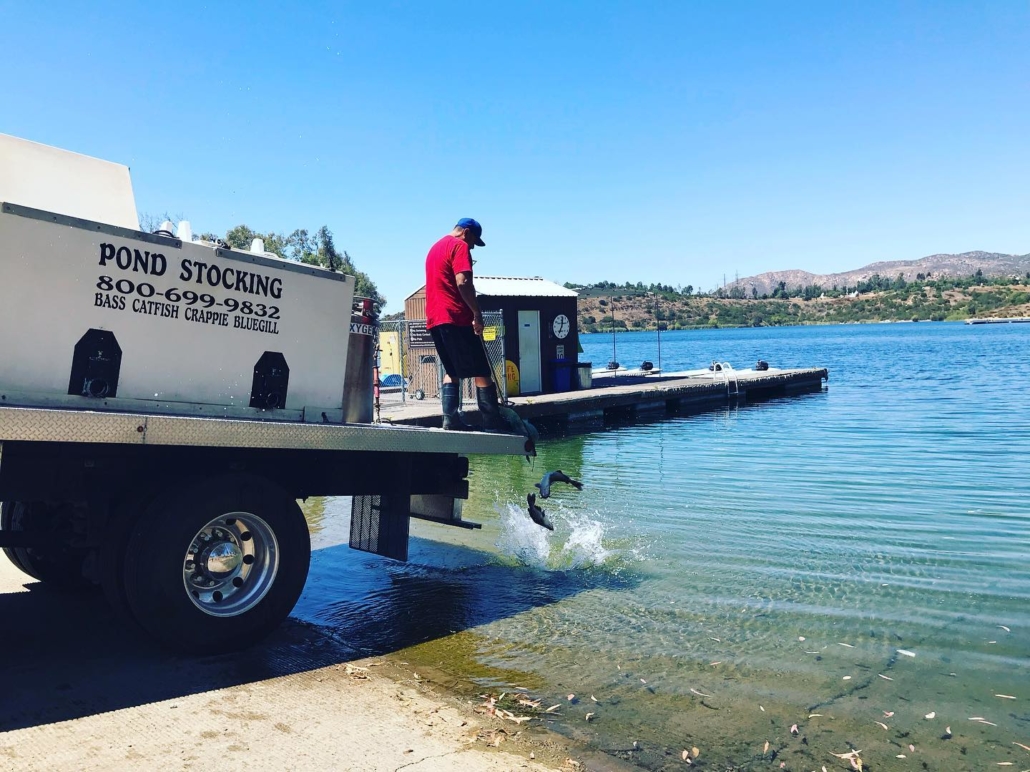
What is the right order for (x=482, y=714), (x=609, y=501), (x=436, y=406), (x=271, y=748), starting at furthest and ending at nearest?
(x=436, y=406) → (x=609, y=501) → (x=482, y=714) → (x=271, y=748)

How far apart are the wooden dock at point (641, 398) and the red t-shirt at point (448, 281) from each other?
9838 millimetres

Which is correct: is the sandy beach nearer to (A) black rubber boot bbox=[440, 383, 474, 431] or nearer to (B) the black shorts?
(A) black rubber boot bbox=[440, 383, 474, 431]

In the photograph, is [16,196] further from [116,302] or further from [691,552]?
[691,552]

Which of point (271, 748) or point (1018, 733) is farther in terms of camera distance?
point (1018, 733)

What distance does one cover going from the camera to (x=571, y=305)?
2752 centimetres

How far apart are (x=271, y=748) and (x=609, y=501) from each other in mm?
8891

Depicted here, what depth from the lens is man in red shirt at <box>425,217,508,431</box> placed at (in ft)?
23.6

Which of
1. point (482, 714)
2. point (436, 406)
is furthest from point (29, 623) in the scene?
point (436, 406)

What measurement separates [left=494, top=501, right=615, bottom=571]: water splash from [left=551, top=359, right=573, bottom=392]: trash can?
15732 millimetres

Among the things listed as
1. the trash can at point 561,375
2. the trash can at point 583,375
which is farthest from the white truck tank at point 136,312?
the trash can at point 583,375

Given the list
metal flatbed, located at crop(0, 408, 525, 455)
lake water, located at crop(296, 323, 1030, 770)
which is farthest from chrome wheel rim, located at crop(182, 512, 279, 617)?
lake water, located at crop(296, 323, 1030, 770)

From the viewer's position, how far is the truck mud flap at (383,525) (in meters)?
7.07

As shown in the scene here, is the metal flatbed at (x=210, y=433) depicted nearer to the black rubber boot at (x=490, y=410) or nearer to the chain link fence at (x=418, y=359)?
the black rubber boot at (x=490, y=410)

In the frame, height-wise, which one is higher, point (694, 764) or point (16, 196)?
point (16, 196)
